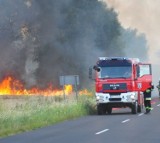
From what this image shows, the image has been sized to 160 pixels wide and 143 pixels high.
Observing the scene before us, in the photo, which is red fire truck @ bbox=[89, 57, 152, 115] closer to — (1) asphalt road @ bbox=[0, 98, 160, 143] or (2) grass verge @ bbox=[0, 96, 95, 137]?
(2) grass verge @ bbox=[0, 96, 95, 137]

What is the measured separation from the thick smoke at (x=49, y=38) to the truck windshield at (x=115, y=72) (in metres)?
32.0

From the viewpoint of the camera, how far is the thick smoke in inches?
2502

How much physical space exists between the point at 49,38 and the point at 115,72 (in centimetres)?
3349

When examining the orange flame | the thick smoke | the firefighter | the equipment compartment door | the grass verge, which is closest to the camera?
the grass verge

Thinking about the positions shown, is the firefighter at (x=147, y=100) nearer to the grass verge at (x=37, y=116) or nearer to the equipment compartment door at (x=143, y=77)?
the equipment compartment door at (x=143, y=77)

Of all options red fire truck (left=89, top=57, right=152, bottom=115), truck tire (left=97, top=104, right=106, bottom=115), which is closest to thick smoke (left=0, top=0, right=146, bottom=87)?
truck tire (left=97, top=104, right=106, bottom=115)

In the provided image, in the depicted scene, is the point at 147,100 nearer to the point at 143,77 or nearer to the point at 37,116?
the point at 143,77

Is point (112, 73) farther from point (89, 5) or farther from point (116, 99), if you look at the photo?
point (89, 5)

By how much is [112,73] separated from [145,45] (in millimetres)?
114376

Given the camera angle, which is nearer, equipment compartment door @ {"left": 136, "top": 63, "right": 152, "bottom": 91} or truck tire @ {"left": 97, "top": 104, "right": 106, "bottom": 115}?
truck tire @ {"left": 97, "top": 104, "right": 106, "bottom": 115}

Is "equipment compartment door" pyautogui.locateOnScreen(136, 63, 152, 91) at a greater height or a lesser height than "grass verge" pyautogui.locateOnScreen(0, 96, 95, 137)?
greater

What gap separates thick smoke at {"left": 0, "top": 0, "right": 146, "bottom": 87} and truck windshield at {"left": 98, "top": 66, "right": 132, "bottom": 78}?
3196 centimetres

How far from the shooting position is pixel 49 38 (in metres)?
65.2

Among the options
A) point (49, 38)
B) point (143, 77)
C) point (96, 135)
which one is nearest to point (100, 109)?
point (143, 77)
